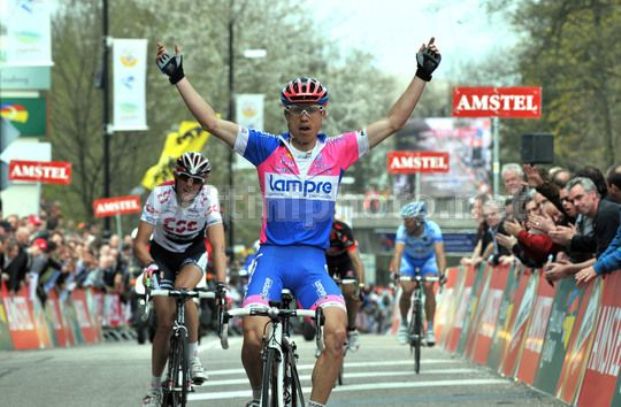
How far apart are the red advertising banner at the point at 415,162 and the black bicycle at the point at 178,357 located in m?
29.3

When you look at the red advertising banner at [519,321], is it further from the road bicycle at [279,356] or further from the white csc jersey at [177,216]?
the road bicycle at [279,356]

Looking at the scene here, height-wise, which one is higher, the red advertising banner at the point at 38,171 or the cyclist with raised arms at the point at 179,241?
the red advertising banner at the point at 38,171

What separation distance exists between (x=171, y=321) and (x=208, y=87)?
53661 mm

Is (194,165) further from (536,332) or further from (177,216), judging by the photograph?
(536,332)

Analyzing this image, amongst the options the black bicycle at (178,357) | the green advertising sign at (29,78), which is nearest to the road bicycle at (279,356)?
the black bicycle at (178,357)

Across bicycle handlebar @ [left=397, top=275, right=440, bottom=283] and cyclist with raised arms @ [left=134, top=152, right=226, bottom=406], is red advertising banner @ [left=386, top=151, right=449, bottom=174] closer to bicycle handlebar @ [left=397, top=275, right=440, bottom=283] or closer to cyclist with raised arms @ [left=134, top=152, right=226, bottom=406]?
bicycle handlebar @ [left=397, top=275, right=440, bottom=283]

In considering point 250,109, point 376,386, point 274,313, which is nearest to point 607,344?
point 274,313

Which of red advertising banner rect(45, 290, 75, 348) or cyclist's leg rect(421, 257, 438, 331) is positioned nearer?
cyclist's leg rect(421, 257, 438, 331)

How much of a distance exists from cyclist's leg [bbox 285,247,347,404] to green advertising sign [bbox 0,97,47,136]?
4628cm

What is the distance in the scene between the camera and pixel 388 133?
11.3 m

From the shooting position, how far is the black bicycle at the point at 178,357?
12.8 metres

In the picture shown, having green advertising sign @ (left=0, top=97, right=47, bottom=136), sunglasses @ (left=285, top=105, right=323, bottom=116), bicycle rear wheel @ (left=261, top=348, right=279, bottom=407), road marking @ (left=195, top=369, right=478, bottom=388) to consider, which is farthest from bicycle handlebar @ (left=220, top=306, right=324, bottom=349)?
green advertising sign @ (left=0, top=97, right=47, bottom=136)

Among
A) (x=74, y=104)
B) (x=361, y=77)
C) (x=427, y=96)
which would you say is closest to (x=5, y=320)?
(x=74, y=104)

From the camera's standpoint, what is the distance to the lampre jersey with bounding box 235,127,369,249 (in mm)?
11023
